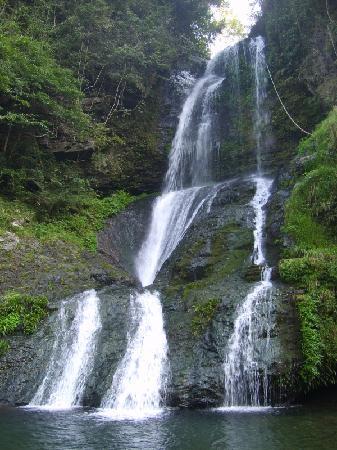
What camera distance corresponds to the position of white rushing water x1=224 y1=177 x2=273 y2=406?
29.8ft

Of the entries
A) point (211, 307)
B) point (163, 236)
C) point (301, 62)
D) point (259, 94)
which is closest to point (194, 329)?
point (211, 307)

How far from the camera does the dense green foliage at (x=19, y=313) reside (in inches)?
448

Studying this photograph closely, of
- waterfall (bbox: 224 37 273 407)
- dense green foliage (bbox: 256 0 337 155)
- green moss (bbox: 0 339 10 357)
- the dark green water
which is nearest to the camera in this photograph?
the dark green water

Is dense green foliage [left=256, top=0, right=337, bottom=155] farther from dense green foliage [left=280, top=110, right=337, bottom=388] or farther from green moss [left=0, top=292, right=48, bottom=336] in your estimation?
green moss [left=0, top=292, right=48, bottom=336]

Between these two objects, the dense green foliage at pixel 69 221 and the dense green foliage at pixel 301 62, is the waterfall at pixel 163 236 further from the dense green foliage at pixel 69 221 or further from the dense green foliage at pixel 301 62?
the dense green foliage at pixel 301 62

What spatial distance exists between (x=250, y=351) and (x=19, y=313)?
20.2 feet

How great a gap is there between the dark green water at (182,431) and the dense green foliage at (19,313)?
3010 millimetres

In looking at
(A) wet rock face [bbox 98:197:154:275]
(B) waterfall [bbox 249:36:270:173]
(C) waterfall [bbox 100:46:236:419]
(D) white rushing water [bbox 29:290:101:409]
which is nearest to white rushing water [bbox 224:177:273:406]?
(C) waterfall [bbox 100:46:236:419]

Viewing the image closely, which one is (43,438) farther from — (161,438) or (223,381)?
(223,381)

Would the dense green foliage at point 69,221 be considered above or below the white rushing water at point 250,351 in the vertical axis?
above

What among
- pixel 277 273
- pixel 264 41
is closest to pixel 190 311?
pixel 277 273

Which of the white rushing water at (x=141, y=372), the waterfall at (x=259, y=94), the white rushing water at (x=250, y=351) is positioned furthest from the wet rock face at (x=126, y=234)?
the white rushing water at (x=250, y=351)

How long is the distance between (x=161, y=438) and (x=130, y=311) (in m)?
4.86

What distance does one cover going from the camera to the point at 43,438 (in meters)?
6.98
